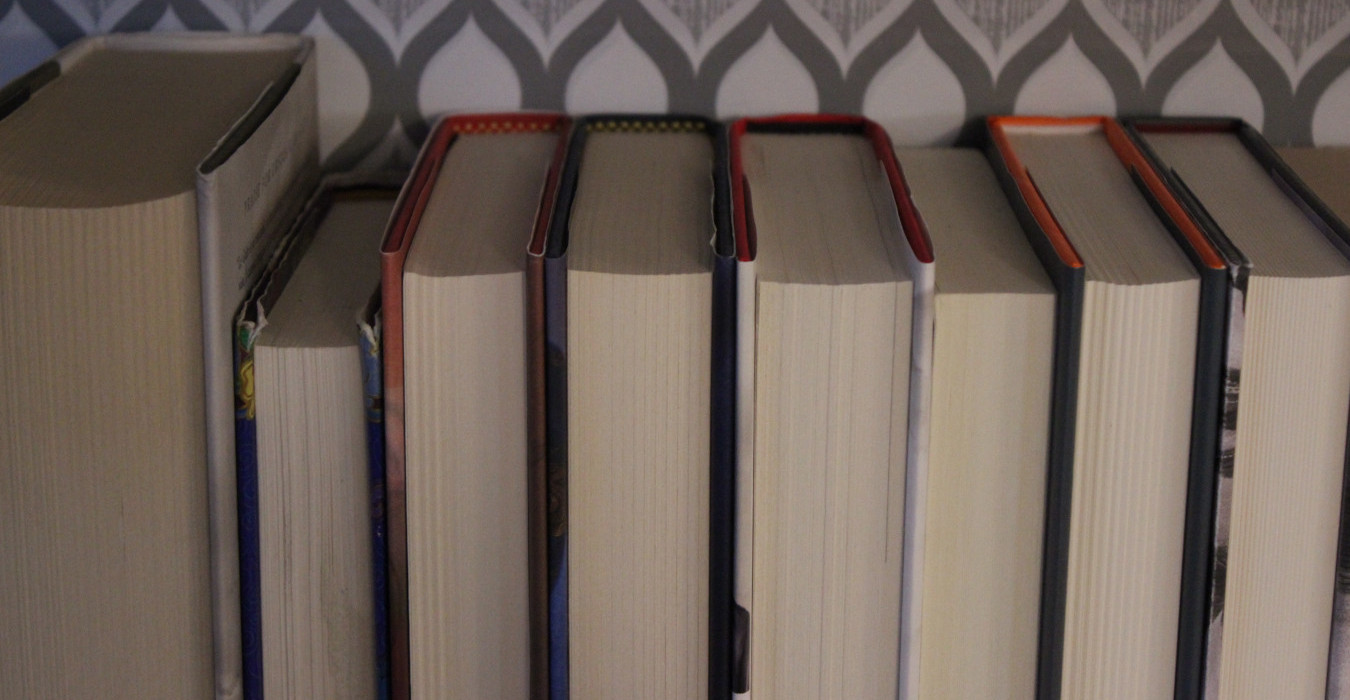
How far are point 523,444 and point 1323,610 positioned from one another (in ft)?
1.36

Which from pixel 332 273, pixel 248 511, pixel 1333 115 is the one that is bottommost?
pixel 248 511

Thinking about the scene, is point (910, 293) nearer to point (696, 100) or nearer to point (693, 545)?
point (693, 545)

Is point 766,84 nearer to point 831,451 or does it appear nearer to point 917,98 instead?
point 917,98

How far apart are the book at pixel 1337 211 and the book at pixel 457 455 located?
405 mm

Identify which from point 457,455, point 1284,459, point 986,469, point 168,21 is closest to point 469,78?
point 168,21

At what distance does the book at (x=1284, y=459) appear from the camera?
0.62 metres

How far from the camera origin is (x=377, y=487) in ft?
2.02

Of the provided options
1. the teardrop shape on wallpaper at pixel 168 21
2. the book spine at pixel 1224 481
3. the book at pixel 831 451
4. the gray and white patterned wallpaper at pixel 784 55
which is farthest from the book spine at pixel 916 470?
the teardrop shape on wallpaper at pixel 168 21

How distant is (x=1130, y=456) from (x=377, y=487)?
365 mm

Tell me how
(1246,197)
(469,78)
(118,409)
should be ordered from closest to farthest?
(118,409)
(1246,197)
(469,78)

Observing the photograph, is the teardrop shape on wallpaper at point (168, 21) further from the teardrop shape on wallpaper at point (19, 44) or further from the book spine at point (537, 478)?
the book spine at point (537, 478)

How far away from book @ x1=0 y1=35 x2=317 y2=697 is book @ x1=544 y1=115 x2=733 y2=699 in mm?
161

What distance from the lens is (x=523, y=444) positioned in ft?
2.03

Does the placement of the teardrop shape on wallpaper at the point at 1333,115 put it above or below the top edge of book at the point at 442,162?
above
